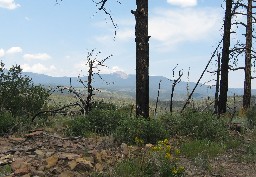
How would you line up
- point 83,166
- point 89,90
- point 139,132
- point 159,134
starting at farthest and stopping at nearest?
point 89,90, point 159,134, point 139,132, point 83,166

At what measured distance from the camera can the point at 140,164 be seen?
756cm

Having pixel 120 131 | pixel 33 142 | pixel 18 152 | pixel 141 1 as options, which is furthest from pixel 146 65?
pixel 18 152

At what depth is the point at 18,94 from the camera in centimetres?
1376

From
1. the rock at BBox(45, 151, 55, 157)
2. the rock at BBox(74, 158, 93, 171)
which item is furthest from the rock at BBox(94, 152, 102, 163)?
the rock at BBox(45, 151, 55, 157)

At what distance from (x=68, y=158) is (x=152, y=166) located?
169 cm

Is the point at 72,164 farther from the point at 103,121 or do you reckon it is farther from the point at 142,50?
the point at 142,50

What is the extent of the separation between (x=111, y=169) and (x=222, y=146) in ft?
12.5

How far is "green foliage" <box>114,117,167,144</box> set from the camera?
9977 millimetres

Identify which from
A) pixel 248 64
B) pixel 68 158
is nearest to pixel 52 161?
pixel 68 158

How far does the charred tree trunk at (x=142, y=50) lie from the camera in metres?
12.7

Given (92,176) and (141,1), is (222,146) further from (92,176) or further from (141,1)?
(141,1)

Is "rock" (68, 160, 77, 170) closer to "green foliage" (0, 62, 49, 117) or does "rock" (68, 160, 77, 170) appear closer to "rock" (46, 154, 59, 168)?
"rock" (46, 154, 59, 168)

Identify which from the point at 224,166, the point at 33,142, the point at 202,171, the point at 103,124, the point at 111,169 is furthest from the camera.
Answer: the point at 103,124

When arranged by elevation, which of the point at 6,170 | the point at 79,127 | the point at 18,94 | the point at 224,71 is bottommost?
the point at 6,170
